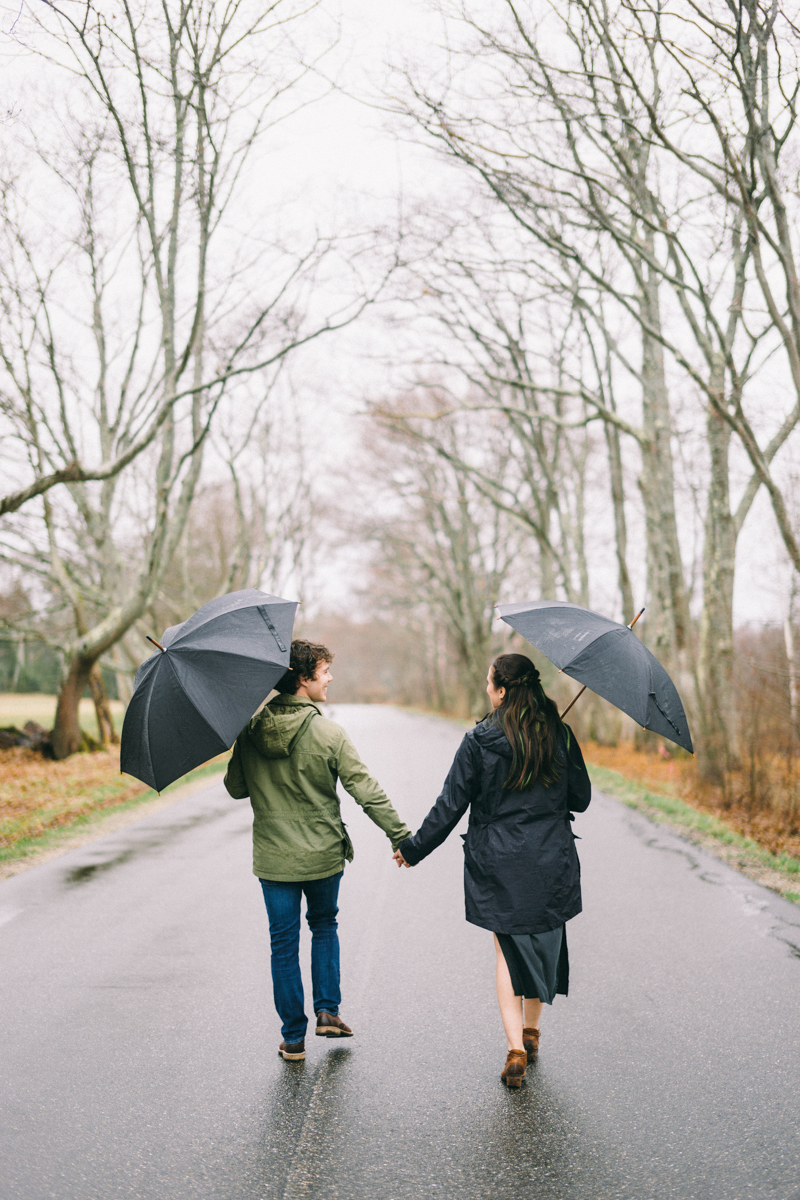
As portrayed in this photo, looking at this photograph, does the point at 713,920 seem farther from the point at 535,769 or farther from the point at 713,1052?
the point at 535,769

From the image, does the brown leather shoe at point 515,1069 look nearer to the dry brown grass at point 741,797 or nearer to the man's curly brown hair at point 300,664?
the man's curly brown hair at point 300,664

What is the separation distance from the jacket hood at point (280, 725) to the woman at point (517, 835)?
68cm

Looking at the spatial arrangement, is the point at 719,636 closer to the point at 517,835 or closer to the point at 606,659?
the point at 606,659

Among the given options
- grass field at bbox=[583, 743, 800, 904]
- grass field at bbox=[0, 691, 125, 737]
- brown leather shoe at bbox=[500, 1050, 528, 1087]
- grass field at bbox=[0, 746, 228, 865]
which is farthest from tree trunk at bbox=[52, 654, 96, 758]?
grass field at bbox=[0, 691, 125, 737]

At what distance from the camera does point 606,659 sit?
3.89 metres

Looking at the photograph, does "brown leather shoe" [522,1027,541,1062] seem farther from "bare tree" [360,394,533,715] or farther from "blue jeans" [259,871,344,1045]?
"bare tree" [360,394,533,715]

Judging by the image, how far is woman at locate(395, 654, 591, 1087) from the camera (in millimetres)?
3750

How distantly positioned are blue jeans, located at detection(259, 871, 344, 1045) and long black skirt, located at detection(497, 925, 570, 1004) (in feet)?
2.58

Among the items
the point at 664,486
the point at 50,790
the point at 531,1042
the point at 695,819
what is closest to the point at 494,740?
the point at 531,1042

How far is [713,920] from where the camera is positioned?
615 centimetres

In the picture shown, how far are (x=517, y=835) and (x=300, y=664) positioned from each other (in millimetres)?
1210

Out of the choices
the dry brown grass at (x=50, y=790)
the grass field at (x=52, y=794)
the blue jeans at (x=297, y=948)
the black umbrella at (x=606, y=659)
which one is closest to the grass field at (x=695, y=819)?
the black umbrella at (x=606, y=659)

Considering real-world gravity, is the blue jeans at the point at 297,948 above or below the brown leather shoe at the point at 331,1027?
above

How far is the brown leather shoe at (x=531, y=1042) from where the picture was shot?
4.00 m
